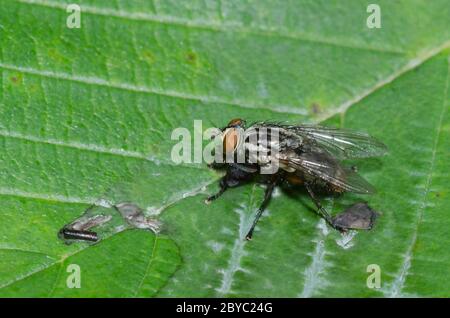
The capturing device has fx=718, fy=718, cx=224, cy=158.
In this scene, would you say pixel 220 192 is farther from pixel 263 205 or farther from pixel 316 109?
pixel 316 109

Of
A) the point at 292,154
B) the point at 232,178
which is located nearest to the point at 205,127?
the point at 232,178

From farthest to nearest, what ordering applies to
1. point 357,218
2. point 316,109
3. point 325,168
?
point 316,109
point 325,168
point 357,218

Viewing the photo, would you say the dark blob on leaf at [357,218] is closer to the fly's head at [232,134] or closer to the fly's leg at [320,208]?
the fly's leg at [320,208]

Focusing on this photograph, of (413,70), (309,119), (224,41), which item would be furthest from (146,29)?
(413,70)

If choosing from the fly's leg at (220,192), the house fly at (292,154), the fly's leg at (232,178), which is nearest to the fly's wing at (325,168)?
the house fly at (292,154)
